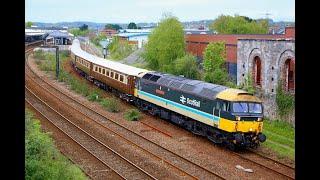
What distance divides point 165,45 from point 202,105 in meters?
25.9

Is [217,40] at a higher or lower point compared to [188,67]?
higher

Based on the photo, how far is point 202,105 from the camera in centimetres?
2005

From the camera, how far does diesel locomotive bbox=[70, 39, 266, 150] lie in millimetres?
18281

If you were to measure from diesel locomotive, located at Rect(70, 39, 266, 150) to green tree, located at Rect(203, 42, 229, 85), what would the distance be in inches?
263

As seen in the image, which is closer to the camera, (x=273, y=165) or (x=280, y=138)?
(x=273, y=165)

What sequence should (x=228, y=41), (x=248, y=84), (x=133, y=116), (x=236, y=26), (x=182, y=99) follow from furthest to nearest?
(x=236, y=26)
(x=228, y=41)
(x=248, y=84)
(x=133, y=116)
(x=182, y=99)

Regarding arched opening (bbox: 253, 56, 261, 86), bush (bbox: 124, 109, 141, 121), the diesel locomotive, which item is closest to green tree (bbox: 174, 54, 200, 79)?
the diesel locomotive

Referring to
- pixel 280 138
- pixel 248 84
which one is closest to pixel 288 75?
pixel 248 84

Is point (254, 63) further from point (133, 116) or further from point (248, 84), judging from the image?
point (133, 116)
